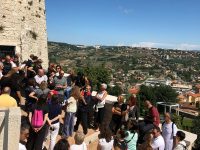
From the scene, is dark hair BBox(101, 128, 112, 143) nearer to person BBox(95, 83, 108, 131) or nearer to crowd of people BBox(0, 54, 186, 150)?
crowd of people BBox(0, 54, 186, 150)

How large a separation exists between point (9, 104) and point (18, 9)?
11.1 meters

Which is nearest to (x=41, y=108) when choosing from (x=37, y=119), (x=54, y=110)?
(x=37, y=119)

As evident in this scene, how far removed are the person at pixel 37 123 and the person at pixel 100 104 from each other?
10.1ft

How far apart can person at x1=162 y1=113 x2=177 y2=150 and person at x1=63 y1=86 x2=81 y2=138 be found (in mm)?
2460

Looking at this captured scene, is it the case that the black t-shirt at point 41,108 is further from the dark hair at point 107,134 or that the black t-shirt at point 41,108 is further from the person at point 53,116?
the dark hair at point 107,134

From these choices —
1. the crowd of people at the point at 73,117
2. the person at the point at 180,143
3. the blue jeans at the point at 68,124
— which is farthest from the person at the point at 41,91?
the person at the point at 180,143

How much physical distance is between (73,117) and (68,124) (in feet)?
0.80

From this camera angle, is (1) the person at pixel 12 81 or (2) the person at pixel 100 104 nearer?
(1) the person at pixel 12 81

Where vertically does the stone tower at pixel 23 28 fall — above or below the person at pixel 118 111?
above

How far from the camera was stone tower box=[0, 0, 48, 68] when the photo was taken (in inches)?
628

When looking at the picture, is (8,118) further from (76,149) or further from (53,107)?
(53,107)

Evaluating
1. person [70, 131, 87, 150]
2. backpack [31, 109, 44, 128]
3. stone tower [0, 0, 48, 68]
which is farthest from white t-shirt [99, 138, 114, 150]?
stone tower [0, 0, 48, 68]

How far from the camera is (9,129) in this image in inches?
215

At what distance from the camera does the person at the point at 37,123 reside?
24.2 feet
